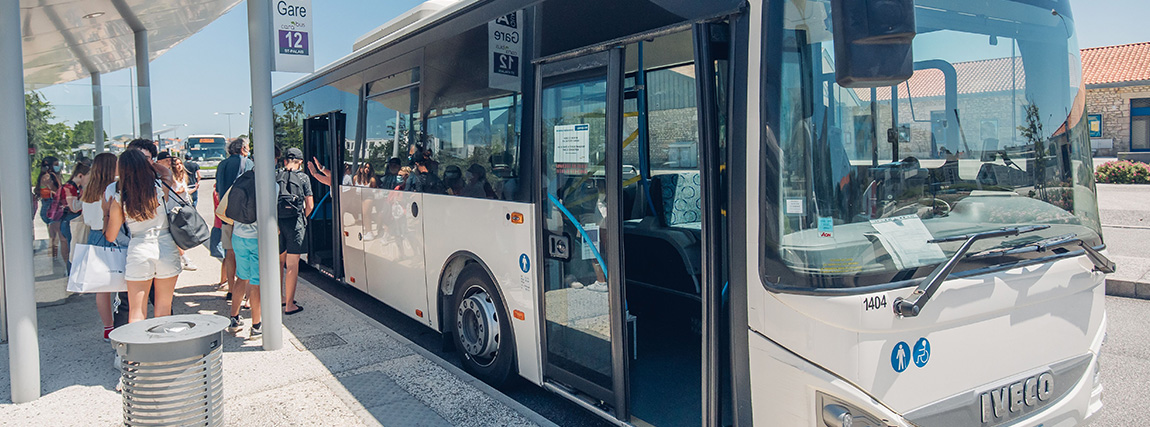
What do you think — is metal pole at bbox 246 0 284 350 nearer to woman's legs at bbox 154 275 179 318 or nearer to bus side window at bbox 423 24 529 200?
woman's legs at bbox 154 275 179 318

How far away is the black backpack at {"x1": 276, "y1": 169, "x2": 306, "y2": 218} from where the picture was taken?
7117mm

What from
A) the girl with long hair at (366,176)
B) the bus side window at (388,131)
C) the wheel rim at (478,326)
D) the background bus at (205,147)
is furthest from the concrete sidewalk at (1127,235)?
the background bus at (205,147)

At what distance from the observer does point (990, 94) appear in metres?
3.24

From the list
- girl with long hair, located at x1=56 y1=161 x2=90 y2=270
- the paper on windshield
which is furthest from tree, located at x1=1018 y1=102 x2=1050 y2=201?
girl with long hair, located at x1=56 y1=161 x2=90 y2=270

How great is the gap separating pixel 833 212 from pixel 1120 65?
112 feet

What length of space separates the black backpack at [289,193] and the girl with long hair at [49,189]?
270cm

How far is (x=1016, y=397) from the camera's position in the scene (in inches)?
125

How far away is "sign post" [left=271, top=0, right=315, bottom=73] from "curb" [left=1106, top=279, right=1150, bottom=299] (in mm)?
9101

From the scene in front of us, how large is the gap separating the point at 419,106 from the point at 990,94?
4.28 metres

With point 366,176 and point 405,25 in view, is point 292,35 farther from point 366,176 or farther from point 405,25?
point 366,176

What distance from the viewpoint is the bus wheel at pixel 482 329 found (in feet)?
16.7

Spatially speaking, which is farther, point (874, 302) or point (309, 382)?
point (309, 382)

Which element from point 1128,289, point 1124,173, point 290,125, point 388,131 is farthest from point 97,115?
point 1124,173

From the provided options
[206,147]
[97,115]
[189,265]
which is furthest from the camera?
[206,147]
